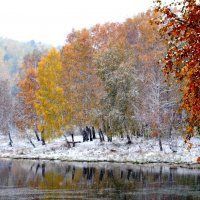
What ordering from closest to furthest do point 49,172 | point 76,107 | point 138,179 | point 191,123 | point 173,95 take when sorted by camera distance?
point 191,123 → point 138,179 → point 49,172 → point 173,95 → point 76,107

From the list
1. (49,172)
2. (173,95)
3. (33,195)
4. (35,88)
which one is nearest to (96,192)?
(33,195)

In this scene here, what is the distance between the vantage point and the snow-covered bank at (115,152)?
42781 mm

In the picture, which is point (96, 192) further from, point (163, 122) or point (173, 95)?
point (173, 95)

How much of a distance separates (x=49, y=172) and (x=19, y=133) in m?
28.1

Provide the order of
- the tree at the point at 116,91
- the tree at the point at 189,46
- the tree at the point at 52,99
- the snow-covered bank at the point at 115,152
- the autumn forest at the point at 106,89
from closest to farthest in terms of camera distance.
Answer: the tree at the point at 189,46 < the snow-covered bank at the point at 115,152 < the autumn forest at the point at 106,89 < the tree at the point at 116,91 < the tree at the point at 52,99

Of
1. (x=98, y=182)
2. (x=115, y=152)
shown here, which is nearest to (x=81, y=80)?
(x=115, y=152)

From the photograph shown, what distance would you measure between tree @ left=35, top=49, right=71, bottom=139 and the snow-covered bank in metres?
3.28

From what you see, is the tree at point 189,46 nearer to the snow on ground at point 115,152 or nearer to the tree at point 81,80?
the snow on ground at point 115,152

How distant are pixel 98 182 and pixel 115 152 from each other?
692 inches

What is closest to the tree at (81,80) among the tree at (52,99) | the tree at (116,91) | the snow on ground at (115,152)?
the tree at (52,99)

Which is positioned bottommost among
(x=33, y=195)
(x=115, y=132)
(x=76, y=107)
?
(x=33, y=195)

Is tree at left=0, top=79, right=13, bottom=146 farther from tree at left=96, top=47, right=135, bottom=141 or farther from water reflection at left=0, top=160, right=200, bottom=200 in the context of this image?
water reflection at left=0, top=160, right=200, bottom=200

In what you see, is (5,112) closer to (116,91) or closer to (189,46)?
(116,91)

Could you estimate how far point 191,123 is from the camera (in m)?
11.1
